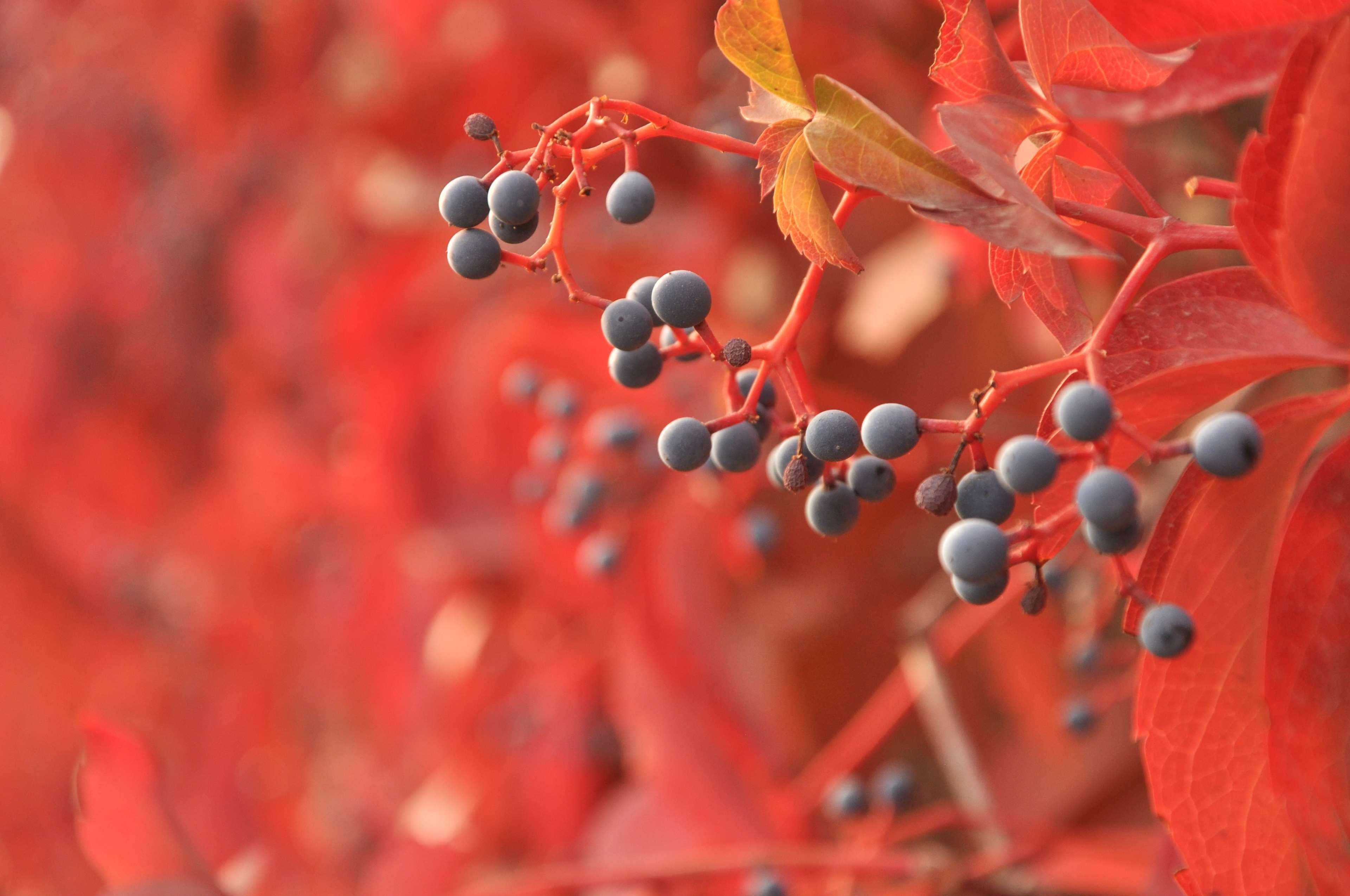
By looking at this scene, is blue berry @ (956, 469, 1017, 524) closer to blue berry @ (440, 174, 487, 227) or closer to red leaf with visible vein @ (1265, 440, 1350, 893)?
red leaf with visible vein @ (1265, 440, 1350, 893)

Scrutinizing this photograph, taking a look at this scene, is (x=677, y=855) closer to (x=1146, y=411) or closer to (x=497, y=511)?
(x=1146, y=411)

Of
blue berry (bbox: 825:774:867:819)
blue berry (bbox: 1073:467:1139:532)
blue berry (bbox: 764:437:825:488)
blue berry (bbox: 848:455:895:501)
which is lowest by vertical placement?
blue berry (bbox: 825:774:867:819)

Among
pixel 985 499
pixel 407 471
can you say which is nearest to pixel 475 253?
pixel 985 499

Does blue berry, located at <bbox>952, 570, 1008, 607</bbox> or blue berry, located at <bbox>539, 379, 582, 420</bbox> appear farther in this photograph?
blue berry, located at <bbox>539, 379, 582, 420</bbox>

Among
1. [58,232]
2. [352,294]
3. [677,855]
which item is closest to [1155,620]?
[677,855]

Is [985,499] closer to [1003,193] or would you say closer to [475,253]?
[1003,193]

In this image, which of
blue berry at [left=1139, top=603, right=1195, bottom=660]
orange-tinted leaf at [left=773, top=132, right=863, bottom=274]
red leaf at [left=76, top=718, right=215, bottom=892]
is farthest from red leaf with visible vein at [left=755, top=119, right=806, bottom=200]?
red leaf at [left=76, top=718, right=215, bottom=892]

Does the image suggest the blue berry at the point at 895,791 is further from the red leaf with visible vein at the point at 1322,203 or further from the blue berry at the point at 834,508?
the red leaf with visible vein at the point at 1322,203
